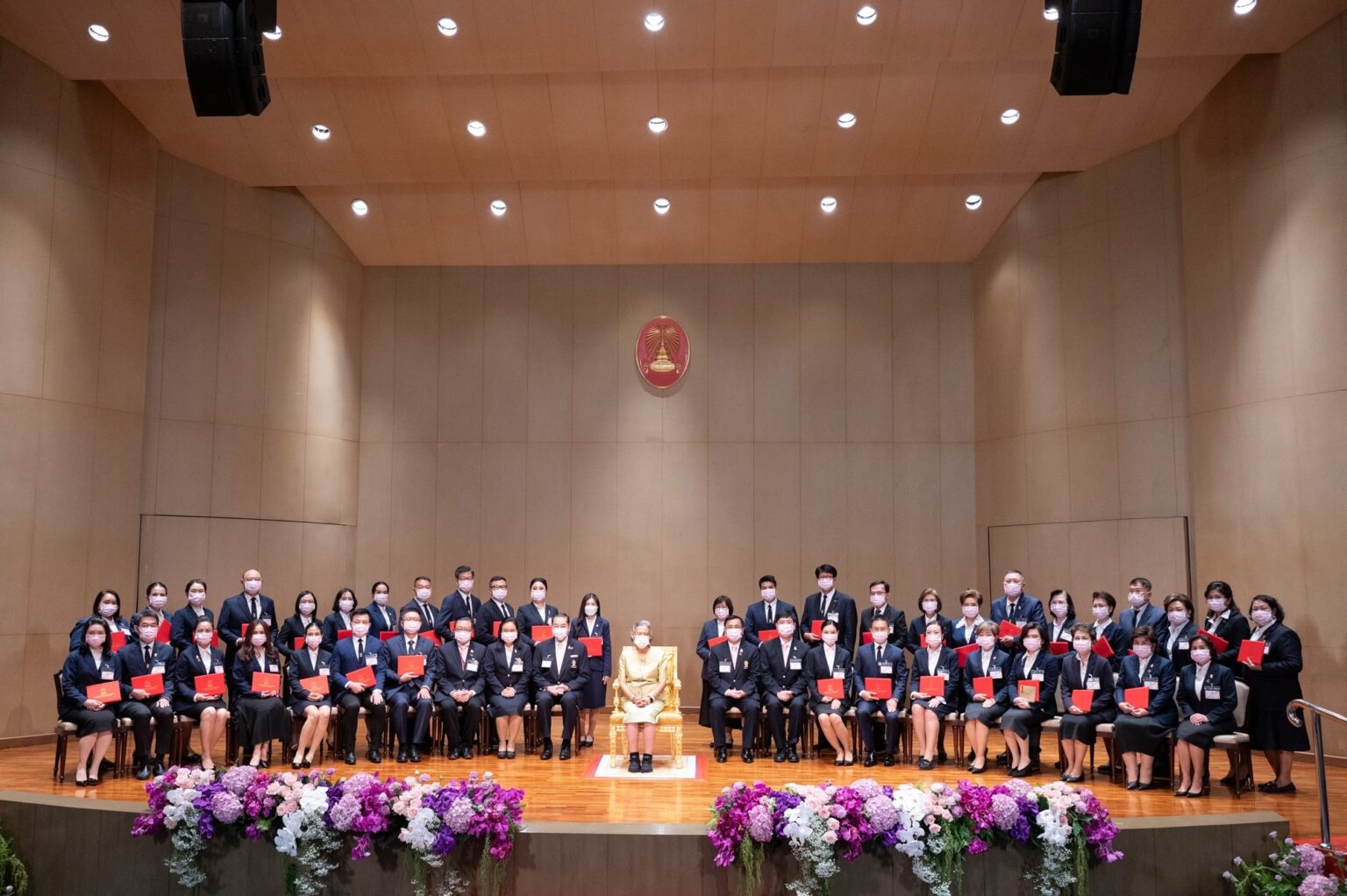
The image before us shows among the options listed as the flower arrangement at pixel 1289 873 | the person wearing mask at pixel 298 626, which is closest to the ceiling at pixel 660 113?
the person wearing mask at pixel 298 626

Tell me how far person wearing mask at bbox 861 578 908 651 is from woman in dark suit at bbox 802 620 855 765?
55cm

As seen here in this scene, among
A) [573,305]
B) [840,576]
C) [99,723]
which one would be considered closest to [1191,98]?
[840,576]

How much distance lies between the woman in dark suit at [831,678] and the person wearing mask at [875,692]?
12 cm

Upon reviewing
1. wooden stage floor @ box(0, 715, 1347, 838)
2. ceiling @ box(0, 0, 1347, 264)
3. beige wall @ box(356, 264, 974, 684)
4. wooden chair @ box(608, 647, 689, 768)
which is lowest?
wooden stage floor @ box(0, 715, 1347, 838)

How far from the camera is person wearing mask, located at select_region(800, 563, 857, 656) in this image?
9.79 metres

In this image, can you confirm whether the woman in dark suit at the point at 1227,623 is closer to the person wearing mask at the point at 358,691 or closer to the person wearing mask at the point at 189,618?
the person wearing mask at the point at 358,691

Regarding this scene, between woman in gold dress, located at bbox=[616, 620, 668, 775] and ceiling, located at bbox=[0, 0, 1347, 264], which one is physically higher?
ceiling, located at bbox=[0, 0, 1347, 264]

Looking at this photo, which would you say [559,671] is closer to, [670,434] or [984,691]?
[984,691]

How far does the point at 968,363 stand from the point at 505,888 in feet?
28.7

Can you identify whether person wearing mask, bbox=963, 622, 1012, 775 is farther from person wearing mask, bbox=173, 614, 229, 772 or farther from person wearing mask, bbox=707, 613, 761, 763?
person wearing mask, bbox=173, 614, 229, 772

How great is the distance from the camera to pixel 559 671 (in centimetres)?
912

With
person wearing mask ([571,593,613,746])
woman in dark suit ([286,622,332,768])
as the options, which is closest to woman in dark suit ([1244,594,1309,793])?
person wearing mask ([571,593,613,746])

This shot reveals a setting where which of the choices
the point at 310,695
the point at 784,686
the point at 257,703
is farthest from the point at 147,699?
the point at 784,686

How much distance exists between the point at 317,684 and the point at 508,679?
1.53 metres
